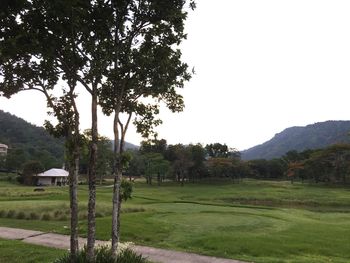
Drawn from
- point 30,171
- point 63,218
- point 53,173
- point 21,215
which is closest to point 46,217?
point 63,218

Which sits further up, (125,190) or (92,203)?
(125,190)

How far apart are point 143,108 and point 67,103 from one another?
10.2 feet

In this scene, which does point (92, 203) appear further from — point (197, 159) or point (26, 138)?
point (26, 138)

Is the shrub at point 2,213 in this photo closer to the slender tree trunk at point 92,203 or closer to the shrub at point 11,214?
the shrub at point 11,214

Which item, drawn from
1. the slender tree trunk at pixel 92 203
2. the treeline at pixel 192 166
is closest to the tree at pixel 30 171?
the treeline at pixel 192 166

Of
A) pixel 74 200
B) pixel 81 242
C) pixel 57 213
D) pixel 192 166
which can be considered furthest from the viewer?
pixel 192 166

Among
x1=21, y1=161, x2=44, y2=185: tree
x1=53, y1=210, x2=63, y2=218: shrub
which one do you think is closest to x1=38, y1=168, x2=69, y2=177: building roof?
x1=21, y1=161, x2=44, y2=185: tree

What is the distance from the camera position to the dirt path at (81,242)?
18.2 m

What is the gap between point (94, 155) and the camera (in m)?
13.0

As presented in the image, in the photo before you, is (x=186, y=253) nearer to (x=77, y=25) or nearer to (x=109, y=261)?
(x=109, y=261)

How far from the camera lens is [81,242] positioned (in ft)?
71.2

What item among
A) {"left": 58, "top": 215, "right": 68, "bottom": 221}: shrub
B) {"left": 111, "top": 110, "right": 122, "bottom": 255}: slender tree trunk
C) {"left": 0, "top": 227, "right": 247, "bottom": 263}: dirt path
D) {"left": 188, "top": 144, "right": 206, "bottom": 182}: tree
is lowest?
{"left": 0, "top": 227, "right": 247, "bottom": 263}: dirt path

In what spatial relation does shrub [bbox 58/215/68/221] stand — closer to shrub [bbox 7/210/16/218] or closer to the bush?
shrub [bbox 7/210/16/218]

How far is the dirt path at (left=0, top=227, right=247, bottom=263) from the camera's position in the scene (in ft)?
59.7
